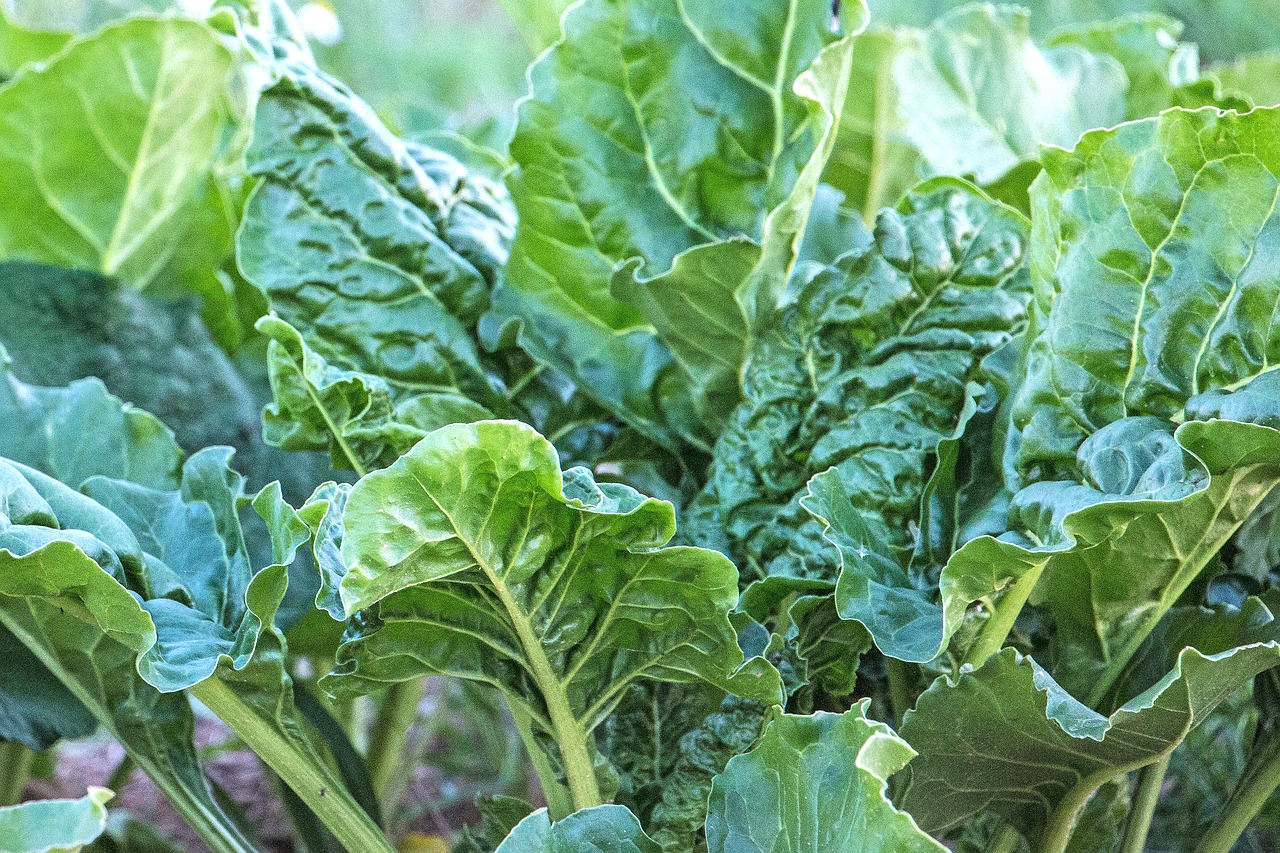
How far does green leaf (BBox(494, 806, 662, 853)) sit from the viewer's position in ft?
2.71

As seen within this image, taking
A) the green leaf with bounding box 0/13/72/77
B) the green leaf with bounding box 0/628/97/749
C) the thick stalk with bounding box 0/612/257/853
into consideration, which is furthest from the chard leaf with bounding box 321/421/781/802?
the green leaf with bounding box 0/13/72/77

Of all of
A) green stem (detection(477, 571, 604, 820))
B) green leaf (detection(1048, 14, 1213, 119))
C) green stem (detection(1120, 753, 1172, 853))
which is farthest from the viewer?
green leaf (detection(1048, 14, 1213, 119))

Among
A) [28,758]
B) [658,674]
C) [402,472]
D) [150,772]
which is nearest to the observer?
[402,472]

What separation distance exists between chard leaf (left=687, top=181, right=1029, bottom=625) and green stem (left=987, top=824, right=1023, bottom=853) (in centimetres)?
27

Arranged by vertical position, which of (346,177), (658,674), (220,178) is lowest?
(658,674)

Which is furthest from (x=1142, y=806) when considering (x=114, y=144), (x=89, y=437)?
(x=114, y=144)

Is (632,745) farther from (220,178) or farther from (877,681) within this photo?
(220,178)

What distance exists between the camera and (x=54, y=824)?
690 mm

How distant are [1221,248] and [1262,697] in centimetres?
45

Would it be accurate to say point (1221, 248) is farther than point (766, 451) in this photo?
No

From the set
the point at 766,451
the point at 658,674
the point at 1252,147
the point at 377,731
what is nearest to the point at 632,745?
the point at 658,674

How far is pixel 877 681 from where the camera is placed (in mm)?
1067

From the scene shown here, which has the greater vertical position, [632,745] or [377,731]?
[632,745]

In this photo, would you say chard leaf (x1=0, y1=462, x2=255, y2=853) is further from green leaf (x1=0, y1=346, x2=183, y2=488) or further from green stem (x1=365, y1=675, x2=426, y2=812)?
green stem (x1=365, y1=675, x2=426, y2=812)
